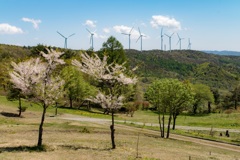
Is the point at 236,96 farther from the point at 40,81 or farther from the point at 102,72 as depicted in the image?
the point at 40,81

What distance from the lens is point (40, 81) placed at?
96.3 ft

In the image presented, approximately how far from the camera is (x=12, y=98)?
216ft

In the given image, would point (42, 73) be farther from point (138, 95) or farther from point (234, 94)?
point (234, 94)

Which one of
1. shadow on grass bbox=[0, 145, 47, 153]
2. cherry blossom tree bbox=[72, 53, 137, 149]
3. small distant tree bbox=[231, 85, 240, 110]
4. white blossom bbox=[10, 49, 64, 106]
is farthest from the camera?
small distant tree bbox=[231, 85, 240, 110]

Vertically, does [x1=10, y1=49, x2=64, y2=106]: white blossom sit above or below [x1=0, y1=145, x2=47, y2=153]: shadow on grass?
above

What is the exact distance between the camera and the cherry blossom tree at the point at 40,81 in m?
28.9

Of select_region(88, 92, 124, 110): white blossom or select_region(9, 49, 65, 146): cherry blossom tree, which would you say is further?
select_region(88, 92, 124, 110): white blossom

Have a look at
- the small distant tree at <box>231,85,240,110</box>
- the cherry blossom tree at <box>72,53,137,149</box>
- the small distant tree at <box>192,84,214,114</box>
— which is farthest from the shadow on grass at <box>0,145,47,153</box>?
the small distant tree at <box>231,85,240,110</box>

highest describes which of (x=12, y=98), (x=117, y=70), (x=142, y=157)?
(x=117, y=70)

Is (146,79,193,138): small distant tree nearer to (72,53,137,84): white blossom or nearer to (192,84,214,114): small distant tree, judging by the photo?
(72,53,137,84): white blossom

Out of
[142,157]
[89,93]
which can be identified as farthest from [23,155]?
[89,93]

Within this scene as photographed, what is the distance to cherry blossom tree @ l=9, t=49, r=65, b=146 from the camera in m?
28.9

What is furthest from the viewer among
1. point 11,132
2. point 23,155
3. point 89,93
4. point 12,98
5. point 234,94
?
point 234,94

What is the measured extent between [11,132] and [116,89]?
16290 mm
